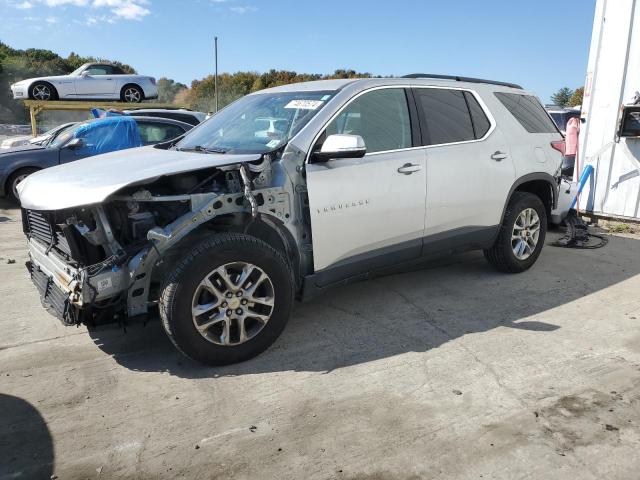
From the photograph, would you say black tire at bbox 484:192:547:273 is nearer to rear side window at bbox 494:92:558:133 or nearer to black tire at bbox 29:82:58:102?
rear side window at bbox 494:92:558:133

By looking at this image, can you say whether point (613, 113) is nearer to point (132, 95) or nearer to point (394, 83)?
point (394, 83)

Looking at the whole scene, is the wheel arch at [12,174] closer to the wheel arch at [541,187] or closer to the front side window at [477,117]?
the front side window at [477,117]

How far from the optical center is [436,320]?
4.33m

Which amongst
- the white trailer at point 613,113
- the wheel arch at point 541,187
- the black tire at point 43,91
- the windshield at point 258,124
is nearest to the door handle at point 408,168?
the windshield at point 258,124

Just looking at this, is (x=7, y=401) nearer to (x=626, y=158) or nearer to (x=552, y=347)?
(x=552, y=347)

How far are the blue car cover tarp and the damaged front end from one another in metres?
5.88

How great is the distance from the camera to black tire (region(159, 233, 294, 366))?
322 cm

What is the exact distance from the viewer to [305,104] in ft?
13.4

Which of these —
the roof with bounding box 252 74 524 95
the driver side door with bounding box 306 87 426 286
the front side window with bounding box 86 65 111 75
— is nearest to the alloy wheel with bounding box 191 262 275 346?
the driver side door with bounding box 306 87 426 286

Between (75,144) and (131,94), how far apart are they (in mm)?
7556

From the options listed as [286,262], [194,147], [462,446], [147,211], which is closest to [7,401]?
[147,211]

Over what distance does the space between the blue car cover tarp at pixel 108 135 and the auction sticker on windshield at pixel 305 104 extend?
5868mm

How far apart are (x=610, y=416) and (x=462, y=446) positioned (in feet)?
3.06

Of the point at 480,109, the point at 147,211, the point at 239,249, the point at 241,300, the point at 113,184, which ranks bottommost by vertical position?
the point at 241,300
